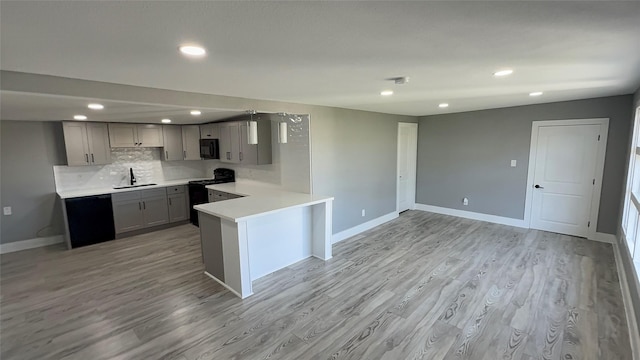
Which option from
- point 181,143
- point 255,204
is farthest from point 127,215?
point 255,204

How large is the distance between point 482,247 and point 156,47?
4.79 m

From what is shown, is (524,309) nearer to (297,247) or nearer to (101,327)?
(297,247)

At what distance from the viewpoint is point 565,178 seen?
482 centimetres

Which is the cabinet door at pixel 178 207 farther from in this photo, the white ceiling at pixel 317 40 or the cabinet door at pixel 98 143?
the white ceiling at pixel 317 40

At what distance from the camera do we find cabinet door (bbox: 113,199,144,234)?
16.2 feet

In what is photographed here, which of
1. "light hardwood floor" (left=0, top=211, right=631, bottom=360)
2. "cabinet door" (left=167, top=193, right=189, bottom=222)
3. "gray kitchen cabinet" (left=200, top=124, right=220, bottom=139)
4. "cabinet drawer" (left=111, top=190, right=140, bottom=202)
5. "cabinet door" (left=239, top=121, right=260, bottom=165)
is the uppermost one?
"gray kitchen cabinet" (left=200, top=124, right=220, bottom=139)

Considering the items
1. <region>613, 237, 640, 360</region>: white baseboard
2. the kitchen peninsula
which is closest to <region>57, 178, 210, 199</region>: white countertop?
the kitchen peninsula

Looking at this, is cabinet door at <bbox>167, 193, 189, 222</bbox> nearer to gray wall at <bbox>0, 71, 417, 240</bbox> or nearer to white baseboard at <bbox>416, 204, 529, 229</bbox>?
gray wall at <bbox>0, 71, 417, 240</bbox>

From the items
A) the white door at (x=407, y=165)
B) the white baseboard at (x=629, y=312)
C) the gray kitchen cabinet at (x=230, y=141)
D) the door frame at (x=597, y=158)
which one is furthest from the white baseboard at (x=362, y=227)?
the white baseboard at (x=629, y=312)

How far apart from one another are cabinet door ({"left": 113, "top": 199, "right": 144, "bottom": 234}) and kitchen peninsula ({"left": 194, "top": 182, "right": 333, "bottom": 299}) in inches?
83.0

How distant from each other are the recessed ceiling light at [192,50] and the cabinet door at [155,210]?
14.7 ft

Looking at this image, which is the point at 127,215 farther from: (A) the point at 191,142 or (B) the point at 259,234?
(B) the point at 259,234

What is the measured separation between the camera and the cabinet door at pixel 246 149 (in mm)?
4707


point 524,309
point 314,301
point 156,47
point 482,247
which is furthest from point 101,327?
point 482,247
